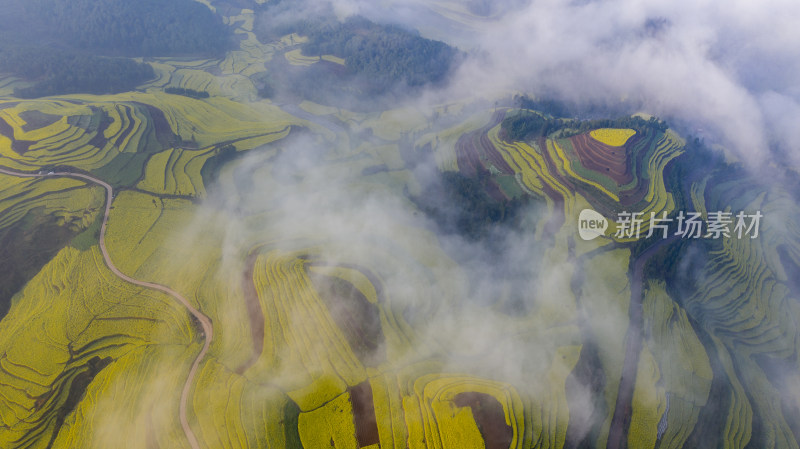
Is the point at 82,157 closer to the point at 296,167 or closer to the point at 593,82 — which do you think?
the point at 296,167

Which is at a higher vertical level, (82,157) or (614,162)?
(614,162)

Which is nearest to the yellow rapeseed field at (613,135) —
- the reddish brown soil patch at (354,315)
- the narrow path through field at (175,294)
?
the reddish brown soil patch at (354,315)

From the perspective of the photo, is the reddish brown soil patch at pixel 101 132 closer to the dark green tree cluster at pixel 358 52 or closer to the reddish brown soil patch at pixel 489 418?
the dark green tree cluster at pixel 358 52

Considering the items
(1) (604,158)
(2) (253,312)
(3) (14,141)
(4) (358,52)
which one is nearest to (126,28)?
(4) (358,52)

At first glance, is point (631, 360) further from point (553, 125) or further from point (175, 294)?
point (175, 294)

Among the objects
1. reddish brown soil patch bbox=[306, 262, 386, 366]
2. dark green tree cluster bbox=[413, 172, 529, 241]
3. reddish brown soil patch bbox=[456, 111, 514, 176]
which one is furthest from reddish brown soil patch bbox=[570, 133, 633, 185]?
reddish brown soil patch bbox=[306, 262, 386, 366]

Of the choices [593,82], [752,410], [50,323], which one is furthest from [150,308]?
[593,82]
